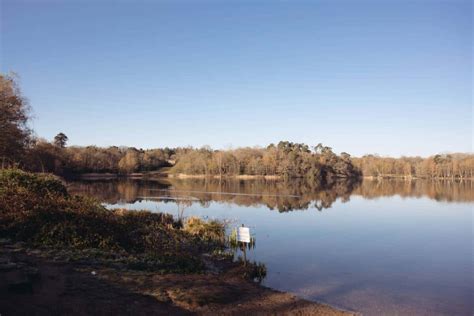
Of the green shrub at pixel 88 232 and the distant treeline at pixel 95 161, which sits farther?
the distant treeline at pixel 95 161

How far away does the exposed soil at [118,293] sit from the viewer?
689cm

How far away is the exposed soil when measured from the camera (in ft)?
22.6

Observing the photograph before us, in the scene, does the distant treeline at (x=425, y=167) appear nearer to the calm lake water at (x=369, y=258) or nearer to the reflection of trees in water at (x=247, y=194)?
the reflection of trees in water at (x=247, y=194)

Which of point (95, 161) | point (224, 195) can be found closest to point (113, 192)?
point (224, 195)

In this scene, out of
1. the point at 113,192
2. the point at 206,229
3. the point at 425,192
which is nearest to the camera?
the point at 206,229

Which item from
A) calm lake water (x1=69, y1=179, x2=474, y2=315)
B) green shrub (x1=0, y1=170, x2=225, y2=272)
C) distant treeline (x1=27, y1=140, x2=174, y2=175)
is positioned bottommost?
calm lake water (x1=69, y1=179, x2=474, y2=315)

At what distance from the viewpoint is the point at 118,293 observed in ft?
25.5

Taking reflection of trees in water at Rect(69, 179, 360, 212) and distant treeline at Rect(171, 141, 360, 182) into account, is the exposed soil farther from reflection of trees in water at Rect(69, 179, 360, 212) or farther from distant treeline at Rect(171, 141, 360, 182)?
distant treeline at Rect(171, 141, 360, 182)

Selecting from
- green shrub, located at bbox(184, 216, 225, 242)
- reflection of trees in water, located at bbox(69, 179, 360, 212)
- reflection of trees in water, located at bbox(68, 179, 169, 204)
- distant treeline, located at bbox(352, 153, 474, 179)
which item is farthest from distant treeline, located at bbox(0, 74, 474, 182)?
green shrub, located at bbox(184, 216, 225, 242)

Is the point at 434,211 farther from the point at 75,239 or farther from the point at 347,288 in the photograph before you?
the point at 75,239

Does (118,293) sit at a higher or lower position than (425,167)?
lower

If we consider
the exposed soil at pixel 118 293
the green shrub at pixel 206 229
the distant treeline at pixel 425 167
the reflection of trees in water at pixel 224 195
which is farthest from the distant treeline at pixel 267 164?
the exposed soil at pixel 118 293

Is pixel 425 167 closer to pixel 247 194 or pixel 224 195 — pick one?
pixel 247 194

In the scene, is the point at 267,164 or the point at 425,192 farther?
the point at 267,164
